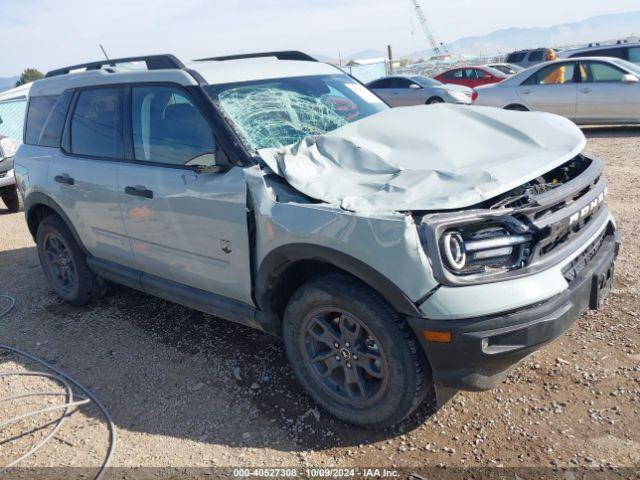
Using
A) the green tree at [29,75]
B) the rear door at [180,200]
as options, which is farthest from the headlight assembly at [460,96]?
the green tree at [29,75]

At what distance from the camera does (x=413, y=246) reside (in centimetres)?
241

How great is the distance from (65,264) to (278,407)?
2.74 meters

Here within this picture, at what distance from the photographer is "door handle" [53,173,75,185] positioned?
14.3 ft

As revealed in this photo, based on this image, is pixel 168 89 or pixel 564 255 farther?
pixel 168 89

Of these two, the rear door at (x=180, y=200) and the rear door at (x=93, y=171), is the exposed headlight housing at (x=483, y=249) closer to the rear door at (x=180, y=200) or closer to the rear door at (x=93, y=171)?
the rear door at (x=180, y=200)

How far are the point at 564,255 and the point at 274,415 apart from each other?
68.8 inches

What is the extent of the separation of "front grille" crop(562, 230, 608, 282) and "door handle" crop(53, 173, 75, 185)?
11.6 feet

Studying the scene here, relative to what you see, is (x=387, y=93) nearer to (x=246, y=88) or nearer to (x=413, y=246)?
(x=246, y=88)

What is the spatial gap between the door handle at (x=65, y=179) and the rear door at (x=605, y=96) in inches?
393

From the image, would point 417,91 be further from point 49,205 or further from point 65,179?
point 65,179

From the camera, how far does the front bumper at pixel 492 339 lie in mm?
2412

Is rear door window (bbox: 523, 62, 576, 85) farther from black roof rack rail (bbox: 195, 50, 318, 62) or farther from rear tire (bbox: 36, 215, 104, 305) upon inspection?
rear tire (bbox: 36, 215, 104, 305)

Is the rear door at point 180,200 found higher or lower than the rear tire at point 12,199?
higher

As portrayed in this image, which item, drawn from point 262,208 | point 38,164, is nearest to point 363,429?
point 262,208
